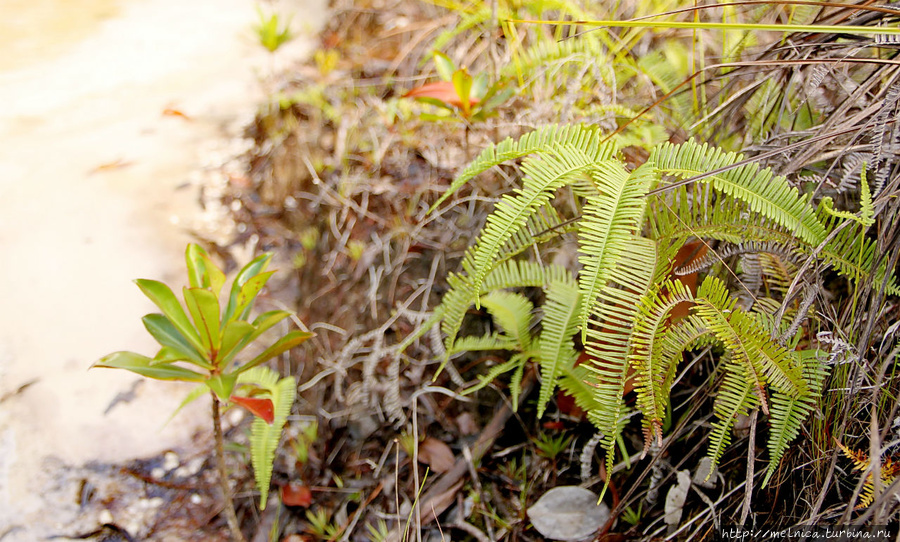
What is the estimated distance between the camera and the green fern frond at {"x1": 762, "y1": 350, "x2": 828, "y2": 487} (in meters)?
1.25

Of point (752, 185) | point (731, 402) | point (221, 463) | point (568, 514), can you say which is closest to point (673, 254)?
point (752, 185)

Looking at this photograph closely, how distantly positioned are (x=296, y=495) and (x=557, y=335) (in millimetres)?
1128

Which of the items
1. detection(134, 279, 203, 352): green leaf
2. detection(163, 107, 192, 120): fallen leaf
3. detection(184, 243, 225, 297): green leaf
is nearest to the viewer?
detection(134, 279, 203, 352): green leaf

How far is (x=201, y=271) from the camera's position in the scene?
5.34 feet

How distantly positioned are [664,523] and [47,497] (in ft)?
6.30

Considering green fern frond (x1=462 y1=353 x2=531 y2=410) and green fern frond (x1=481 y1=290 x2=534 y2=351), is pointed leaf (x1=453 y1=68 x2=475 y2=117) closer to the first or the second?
green fern frond (x1=481 y1=290 x2=534 y2=351)

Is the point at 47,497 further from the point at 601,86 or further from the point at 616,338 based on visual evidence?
the point at 601,86

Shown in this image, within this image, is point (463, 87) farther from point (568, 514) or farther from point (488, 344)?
point (568, 514)

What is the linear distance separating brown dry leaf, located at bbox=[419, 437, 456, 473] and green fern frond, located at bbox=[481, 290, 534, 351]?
1.49ft

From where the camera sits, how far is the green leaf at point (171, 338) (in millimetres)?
1551

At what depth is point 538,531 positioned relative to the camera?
1.64 meters

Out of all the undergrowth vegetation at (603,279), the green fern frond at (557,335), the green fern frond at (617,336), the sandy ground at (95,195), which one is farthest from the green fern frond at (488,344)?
the sandy ground at (95,195)

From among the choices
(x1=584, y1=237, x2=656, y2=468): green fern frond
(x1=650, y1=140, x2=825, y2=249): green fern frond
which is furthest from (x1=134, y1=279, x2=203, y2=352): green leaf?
(x1=650, y1=140, x2=825, y2=249): green fern frond

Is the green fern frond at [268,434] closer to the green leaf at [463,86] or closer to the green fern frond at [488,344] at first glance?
the green fern frond at [488,344]
